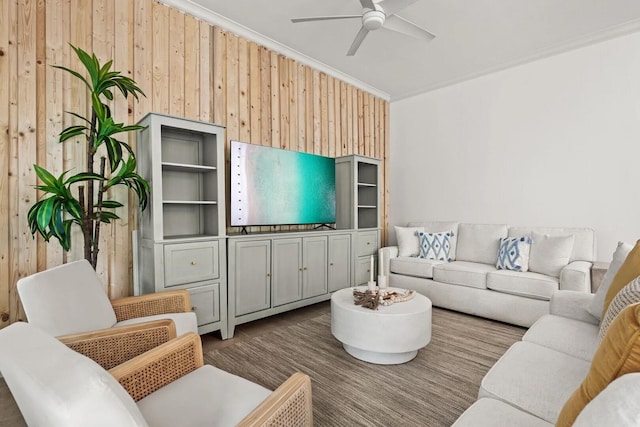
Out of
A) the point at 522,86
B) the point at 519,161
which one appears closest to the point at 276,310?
the point at 519,161

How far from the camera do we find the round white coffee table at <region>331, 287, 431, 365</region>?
2164 mm

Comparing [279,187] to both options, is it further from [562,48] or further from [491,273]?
[562,48]

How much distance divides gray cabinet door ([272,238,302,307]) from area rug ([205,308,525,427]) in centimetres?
34

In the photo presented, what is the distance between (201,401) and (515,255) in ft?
11.1

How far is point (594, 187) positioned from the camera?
3434mm

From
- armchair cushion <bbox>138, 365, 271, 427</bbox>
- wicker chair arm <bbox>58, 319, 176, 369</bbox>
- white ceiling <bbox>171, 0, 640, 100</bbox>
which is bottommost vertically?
armchair cushion <bbox>138, 365, 271, 427</bbox>

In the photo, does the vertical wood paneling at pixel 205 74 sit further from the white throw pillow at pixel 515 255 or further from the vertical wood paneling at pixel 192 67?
the white throw pillow at pixel 515 255

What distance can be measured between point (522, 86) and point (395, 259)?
2.69m

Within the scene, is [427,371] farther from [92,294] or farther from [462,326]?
[92,294]

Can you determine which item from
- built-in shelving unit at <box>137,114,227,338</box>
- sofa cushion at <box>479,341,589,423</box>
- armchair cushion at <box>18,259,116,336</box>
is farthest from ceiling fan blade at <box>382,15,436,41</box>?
armchair cushion at <box>18,259,116,336</box>

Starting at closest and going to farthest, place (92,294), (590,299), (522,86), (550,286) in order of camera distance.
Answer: (92,294)
(590,299)
(550,286)
(522,86)

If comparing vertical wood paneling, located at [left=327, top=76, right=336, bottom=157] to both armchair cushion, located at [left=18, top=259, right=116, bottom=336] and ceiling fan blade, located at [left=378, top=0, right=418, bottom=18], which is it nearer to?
ceiling fan blade, located at [left=378, top=0, right=418, bottom=18]

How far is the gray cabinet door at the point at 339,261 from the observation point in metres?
3.75

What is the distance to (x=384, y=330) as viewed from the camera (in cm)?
216
